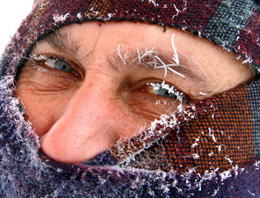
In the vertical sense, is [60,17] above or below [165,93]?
above

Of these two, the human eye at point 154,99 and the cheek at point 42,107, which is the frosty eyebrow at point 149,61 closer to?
the human eye at point 154,99

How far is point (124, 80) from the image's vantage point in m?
1.21

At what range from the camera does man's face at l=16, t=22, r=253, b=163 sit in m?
1.10

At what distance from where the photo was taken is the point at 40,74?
1461 mm

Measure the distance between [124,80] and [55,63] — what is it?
403 mm

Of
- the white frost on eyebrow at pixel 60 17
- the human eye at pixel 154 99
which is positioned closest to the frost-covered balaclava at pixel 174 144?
the white frost on eyebrow at pixel 60 17

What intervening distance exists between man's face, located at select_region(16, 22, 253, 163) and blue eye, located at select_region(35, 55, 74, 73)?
3.3 inches

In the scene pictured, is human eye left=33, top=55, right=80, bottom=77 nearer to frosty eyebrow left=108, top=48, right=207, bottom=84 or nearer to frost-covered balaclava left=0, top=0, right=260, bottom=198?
frost-covered balaclava left=0, top=0, right=260, bottom=198

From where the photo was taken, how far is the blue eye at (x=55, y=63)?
1.38 meters

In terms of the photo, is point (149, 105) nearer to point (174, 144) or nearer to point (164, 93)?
point (164, 93)

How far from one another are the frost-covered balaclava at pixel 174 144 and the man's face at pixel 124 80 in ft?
0.14

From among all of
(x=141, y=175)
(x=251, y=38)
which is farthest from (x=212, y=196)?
(x=251, y=38)

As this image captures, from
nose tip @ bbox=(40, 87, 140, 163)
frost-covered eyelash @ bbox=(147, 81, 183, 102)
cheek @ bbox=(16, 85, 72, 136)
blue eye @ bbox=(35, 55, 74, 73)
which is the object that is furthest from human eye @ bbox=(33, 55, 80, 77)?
frost-covered eyelash @ bbox=(147, 81, 183, 102)

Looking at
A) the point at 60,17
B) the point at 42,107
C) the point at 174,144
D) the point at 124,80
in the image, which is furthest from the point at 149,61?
the point at 42,107
